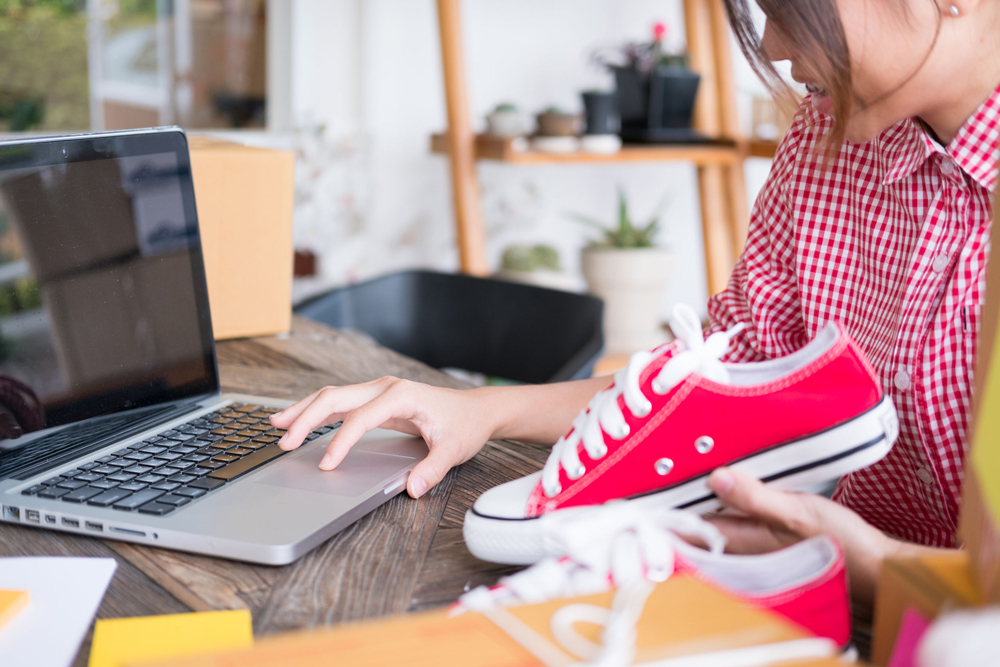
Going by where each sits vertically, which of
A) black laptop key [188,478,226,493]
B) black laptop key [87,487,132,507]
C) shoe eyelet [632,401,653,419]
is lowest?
black laptop key [188,478,226,493]

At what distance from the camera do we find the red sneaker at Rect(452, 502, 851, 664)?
15.9 inches

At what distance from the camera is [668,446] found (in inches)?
21.6

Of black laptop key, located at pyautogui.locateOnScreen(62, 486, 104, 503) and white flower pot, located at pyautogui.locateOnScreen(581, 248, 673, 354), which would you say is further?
white flower pot, located at pyautogui.locateOnScreen(581, 248, 673, 354)

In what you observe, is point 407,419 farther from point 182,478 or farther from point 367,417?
point 182,478

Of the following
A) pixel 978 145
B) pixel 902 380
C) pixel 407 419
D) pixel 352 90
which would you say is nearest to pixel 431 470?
pixel 407 419

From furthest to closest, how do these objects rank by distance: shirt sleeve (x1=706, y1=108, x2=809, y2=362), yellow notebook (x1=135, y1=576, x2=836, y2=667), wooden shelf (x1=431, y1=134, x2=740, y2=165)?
1. wooden shelf (x1=431, y1=134, x2=740, y2=165)
2. shirt sleeve (x1=706, y1=108, x2=809, y2=362)
3. yellow notebook (x1=135, y1=576, x2=836, y2=667)

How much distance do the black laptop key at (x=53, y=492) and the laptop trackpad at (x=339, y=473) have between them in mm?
125

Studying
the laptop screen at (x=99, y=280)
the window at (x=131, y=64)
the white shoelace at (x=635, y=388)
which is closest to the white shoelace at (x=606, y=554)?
the white shoelace at (x=635, y=388)

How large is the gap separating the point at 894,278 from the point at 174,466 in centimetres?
59

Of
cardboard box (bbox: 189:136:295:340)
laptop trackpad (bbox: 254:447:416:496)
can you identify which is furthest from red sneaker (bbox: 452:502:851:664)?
cardboard box (bbox: 189:136:295:340)

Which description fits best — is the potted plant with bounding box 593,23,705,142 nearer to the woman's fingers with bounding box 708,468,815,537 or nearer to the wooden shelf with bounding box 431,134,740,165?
the wooden shelf with bounding box 431,134,740,165

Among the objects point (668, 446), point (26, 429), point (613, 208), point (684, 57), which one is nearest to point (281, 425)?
point (26, 429)

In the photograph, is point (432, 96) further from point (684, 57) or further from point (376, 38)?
point (684, 57)

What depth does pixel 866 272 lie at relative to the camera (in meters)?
0.76
